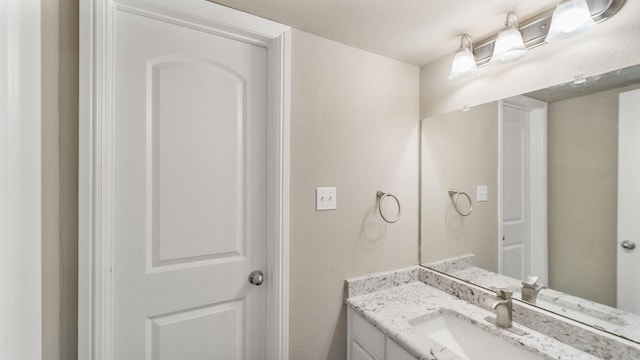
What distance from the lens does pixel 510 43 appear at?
3.67 ft

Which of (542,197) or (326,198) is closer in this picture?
(542,197)

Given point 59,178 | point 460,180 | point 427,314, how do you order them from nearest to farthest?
point 59,178
point 427,314
point 460,180

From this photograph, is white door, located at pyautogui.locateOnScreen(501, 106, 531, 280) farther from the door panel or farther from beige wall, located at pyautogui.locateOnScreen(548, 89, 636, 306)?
the door panel

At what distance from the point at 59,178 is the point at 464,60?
1.72 metres

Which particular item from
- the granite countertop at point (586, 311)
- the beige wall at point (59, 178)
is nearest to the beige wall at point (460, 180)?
the granite countertop at point (586, 311)

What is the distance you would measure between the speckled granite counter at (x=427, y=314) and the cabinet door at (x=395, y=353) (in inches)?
1.3

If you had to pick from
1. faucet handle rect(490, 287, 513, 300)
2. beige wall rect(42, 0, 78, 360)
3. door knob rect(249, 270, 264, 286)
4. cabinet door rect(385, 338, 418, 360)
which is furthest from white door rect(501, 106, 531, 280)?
beige wall rect(42, 0, 78, 360)

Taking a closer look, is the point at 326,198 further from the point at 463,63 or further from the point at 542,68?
the point at 542,68

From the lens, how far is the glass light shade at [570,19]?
0.94 m

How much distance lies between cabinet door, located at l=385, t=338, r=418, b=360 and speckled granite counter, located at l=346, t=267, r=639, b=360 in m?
0.03

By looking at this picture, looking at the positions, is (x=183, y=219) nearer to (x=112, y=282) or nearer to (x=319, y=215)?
(x=112, y=282)

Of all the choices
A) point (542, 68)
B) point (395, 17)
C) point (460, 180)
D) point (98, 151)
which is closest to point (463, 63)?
point (542, 68)

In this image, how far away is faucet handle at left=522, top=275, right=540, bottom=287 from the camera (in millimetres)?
1109

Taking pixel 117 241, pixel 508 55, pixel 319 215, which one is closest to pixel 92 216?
pixel 117 241
